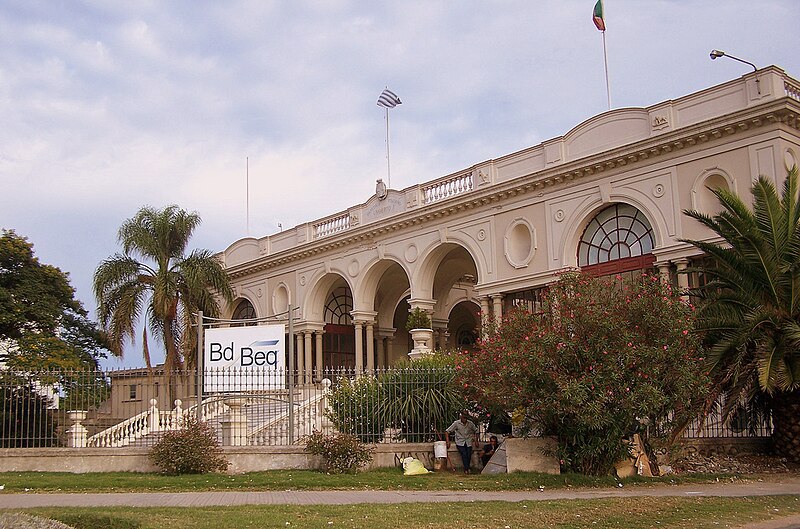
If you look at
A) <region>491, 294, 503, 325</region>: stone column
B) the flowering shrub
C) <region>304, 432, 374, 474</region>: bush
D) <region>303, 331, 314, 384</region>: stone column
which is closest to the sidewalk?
the flowering shrub

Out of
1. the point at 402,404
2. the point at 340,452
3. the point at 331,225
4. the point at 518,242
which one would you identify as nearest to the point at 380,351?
the point at 331,225

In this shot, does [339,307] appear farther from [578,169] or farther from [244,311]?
[578,169]

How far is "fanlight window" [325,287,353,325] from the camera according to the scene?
3881 cm

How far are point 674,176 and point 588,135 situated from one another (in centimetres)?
334

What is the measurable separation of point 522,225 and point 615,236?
3.42m

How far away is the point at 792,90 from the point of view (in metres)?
22.8

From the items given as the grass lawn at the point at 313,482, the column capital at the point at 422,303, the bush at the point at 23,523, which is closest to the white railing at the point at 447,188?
the column capital at the point at 422,303

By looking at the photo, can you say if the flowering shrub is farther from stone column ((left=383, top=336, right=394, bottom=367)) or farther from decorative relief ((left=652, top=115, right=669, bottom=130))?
stone column ((left=383, top=336, right=394, bottom=367))

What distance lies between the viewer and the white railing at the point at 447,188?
100 feet

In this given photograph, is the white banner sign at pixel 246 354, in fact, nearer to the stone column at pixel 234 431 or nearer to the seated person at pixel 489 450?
the stone column at pixel 234 431

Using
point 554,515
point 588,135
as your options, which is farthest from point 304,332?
point 554,515

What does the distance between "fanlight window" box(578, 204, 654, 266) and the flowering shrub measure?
9268 mm

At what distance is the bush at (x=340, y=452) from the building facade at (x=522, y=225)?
5.59 meters

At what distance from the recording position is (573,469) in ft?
52.9
